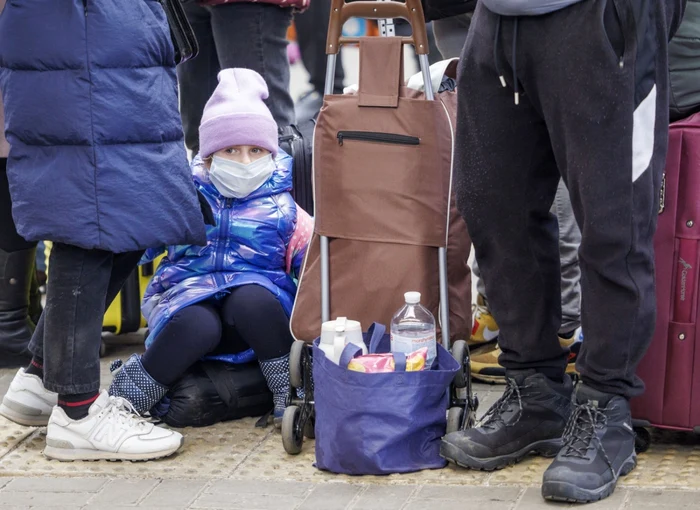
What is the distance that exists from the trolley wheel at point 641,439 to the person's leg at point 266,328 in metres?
1.09

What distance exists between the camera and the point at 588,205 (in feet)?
9.93

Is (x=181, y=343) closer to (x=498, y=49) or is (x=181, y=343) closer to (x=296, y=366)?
(x=296, y=366)

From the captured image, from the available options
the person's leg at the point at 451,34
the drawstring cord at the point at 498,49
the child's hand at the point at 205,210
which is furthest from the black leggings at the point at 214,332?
the person's leg at the point at 451,34

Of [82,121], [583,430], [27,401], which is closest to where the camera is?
[583,430]

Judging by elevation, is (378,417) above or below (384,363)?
below

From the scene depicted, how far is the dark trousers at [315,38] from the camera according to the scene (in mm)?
6797

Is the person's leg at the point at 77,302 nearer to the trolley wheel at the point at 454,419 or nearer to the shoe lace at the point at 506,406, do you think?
the trolley wheel at the point at 454,419

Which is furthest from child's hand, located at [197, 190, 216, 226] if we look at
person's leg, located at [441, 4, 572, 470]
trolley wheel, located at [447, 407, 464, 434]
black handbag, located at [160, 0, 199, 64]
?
trolley wheel, located at [447, 407, 464, 434]

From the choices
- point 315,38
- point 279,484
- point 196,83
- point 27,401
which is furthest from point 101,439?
point 315,38

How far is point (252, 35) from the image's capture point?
15.0 feet

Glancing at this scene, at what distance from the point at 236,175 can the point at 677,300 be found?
142 centimetres

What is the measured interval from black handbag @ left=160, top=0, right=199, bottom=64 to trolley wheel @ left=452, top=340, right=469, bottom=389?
46.6 inches

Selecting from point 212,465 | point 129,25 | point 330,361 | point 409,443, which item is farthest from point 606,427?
point 129,25

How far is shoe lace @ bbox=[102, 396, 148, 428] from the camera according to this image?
3.60 metres
